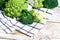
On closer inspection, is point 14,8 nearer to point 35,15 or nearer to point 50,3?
point 35,15

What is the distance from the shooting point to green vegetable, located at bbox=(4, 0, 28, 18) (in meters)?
2.01

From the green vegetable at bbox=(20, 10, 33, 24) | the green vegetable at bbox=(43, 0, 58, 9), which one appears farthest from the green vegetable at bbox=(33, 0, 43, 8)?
the green vegetable at bbox=(20, 10, 33, 24)

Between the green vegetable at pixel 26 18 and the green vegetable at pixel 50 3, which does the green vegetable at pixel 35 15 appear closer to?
the green vegetable at pixel 26 18

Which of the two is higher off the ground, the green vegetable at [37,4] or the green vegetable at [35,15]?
the green vegetable at [37,4]

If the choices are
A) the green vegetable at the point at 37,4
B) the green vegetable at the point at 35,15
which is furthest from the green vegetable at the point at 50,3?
the green vegetable at the point at 35,15

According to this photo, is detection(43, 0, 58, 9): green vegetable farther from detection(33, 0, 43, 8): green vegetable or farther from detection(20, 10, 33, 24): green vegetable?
detection(20, 10, 33, 24): green vegetable

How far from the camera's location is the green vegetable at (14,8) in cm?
201

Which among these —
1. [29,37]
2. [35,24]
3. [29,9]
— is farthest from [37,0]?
[29,37]

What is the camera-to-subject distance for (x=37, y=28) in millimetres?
1965

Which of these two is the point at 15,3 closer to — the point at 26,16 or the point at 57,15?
the point at 26,16

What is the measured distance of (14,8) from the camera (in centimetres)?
201

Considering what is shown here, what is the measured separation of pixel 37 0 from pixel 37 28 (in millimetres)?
274

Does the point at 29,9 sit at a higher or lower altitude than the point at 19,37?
higher

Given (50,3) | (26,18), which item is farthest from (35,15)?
(50,3)
